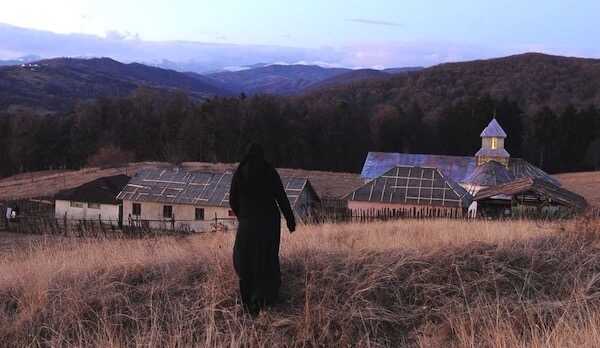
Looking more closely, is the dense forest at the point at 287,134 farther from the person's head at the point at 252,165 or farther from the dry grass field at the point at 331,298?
the person's head at the point at 252,165

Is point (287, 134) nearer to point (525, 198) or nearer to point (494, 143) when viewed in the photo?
point (494, 143)

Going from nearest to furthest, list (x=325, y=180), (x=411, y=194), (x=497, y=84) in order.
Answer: (x=411, y=194), (x=325, y=180), (x=497, y=84)

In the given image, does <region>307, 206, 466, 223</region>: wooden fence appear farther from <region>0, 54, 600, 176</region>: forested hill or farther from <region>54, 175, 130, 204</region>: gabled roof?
<region>0, 54, 600, 176</region>: forested hill

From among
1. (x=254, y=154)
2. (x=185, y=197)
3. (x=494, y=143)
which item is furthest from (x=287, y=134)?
(x=254, y=154)

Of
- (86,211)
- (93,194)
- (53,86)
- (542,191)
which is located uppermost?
(53,86)

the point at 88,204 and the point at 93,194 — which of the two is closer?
the point at 88,204

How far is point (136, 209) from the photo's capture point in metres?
36.9

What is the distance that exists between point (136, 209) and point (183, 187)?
3356mm

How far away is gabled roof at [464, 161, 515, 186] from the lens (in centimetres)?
3622

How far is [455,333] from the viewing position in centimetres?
463

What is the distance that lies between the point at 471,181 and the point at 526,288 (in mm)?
32800

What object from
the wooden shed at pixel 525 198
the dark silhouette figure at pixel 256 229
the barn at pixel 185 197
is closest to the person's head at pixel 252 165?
the dark silhouette figure at pixel 256 229

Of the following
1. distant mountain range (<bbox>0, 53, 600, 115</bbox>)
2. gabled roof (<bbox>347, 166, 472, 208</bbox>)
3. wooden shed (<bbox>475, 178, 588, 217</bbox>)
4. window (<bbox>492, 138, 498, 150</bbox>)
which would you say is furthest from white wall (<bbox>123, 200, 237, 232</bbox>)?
distant mountain range (<bbox>0, 53, 600, 115</bbox>)

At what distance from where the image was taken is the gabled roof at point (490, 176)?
36.2m
